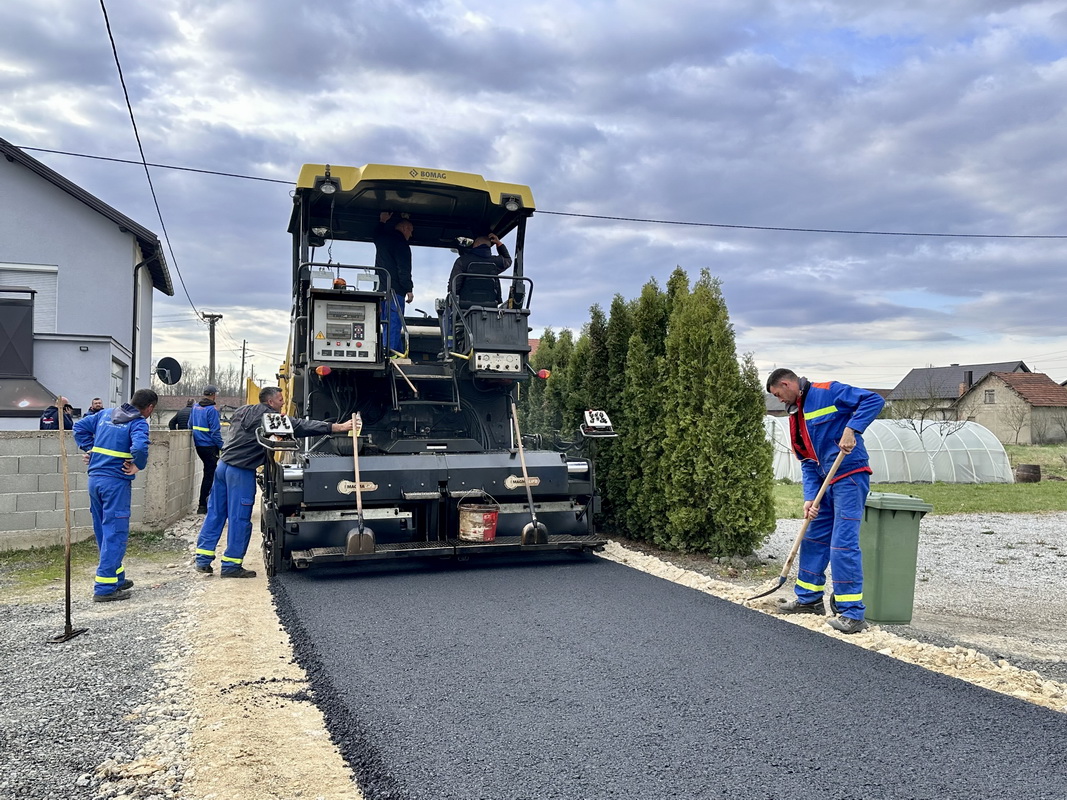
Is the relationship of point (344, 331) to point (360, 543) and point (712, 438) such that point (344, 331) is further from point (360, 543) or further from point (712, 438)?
point (712, 438)

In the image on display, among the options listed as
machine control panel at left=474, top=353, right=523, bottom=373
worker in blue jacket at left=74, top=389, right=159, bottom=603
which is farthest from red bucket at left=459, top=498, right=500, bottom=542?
worker in blue jacket at left=74, top=389, right=159, bottom=603

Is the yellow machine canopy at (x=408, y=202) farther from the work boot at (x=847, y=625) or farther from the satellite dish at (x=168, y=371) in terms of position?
the satellite dish at (x=168, y=371)

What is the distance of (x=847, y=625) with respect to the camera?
5.03 meters

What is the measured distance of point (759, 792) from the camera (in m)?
2.87

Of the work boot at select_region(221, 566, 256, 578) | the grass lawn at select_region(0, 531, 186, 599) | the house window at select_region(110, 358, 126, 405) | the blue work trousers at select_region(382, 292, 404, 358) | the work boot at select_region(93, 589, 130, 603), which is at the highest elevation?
the blue work trousers at select_region(382, 292, 404, 358)

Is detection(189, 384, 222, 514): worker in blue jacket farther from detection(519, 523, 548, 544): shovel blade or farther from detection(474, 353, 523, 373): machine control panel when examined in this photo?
detection(519, 523, 548, 544): shovel blade

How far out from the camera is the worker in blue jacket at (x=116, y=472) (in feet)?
21.1

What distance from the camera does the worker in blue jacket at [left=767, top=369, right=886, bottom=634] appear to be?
201 inches

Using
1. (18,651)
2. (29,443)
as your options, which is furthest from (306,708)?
(29,443)

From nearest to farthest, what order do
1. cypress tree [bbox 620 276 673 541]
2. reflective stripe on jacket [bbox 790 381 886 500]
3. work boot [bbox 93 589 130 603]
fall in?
1. reflective stripe on jacket [bbox 790 381 886 500]
2. work boot [bbox 93 589 130 603]
3. cypress tree [bbox 620 276 673 541]

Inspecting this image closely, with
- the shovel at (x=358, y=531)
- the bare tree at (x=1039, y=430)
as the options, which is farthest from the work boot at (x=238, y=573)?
the bare tree at (x=1039, y=430)

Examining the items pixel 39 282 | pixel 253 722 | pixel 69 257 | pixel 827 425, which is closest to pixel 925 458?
pixel 827 425

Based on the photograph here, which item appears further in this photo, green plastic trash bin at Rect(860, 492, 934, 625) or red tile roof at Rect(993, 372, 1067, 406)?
red tile roof at Rect(993, 372, 1067, 406)

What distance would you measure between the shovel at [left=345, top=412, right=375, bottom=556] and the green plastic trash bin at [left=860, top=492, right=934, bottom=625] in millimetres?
3452
